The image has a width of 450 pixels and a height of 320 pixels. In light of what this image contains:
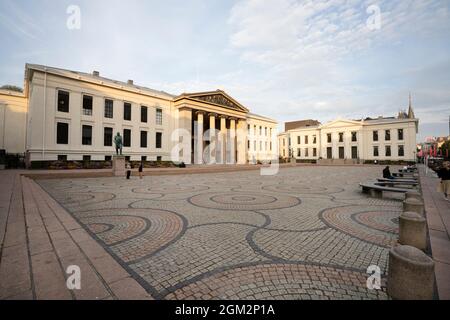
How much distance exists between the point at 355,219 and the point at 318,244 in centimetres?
256

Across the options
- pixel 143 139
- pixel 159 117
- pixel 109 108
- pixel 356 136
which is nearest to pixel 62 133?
pixel 109 108

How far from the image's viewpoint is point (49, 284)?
2.54m

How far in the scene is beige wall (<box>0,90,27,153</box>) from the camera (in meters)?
31.5

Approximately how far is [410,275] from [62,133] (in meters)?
33.6

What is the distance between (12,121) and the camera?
32.2m

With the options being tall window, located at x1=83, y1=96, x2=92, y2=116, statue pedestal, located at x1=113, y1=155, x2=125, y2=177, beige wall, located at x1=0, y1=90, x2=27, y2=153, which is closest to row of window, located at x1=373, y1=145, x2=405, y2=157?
statue pedestal, located at x1=113, y1=155, x2=125, y2=177

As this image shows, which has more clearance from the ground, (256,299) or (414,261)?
(414,261)

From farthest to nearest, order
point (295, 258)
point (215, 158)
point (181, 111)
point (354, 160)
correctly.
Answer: point (354, 160)
point (215, 158)
point (181, 111)
point (295, 258)

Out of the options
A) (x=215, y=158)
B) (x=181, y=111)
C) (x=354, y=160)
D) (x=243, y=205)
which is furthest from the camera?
(x=354, y=160)

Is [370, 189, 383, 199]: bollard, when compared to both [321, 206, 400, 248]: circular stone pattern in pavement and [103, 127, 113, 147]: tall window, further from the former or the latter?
[103, 127, 113, 147]: tall window

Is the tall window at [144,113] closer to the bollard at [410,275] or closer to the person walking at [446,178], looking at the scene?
the person walking at [446,178]

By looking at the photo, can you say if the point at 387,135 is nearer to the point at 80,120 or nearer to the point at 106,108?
the point at 106,108

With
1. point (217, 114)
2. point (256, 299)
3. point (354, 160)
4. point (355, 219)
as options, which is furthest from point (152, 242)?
point (354, 160)

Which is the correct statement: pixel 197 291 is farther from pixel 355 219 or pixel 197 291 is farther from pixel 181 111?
pixel 181 111
